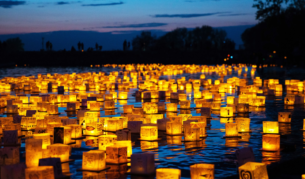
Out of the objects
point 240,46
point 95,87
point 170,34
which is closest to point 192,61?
point 240,46

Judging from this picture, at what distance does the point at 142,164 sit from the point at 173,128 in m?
4.45

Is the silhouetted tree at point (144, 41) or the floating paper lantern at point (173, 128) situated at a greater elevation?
the silhouetted tree at point (144, 41)

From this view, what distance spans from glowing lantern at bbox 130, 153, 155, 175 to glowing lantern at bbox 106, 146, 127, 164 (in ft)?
2.55

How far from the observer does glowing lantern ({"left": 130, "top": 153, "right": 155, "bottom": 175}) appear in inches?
345

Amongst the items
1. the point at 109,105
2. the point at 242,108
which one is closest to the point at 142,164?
the point at 242,108

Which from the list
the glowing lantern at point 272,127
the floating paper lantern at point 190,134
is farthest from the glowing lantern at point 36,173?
the glowing lantern at point 272,127

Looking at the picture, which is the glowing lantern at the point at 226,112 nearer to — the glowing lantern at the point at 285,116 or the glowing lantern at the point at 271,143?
the glowing lantern at the point at 285,116

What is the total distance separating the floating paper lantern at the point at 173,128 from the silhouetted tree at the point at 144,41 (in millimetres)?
147888

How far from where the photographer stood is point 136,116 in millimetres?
14680

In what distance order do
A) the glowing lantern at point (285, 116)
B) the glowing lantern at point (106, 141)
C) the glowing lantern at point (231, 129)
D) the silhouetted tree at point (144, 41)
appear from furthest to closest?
1. the silhouetted tree at point (144, 41)
2. the glowing lantern at point (285, 116)
3. the glowing lantern at point (231, 129)
4. the glowing lantern at point (106, 141)

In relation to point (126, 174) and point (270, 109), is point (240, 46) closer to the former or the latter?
point (270, 109)

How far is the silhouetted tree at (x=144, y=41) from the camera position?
163 metres

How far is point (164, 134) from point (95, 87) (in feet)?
59.1

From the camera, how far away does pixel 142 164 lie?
346 inches
